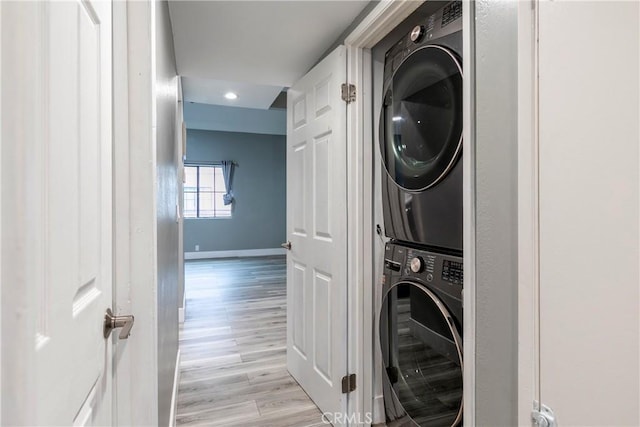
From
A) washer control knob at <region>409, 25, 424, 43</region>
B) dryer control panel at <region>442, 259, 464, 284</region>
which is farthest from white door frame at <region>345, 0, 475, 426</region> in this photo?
dryer control panel at <region>442, 259, 464, 284</region>

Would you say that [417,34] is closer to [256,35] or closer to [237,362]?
[256,35]

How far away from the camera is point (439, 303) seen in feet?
4.11

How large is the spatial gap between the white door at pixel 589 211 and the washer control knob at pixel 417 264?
0.62m

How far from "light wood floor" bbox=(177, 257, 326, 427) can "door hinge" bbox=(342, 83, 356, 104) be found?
1850 millimetres

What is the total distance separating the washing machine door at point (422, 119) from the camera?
46.9 inches

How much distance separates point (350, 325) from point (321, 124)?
119 centimetres

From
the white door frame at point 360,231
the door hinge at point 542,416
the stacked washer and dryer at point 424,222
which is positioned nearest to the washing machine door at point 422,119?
the stacked washer and dryer at point 424,222

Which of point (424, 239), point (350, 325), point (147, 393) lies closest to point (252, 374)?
point (350, 325)

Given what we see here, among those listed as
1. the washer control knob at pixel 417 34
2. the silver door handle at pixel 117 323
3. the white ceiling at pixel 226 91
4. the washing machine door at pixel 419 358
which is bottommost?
the washing machine door at pixel 419 358

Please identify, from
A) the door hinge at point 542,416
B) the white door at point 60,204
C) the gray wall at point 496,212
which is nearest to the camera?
the white door at point 60,204

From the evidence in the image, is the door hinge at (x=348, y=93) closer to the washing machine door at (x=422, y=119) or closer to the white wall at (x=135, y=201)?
the washing machine door at (x=422, y=119)

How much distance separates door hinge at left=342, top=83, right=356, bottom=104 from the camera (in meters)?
1.74

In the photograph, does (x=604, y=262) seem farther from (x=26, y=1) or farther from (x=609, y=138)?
(x=26, y=1)

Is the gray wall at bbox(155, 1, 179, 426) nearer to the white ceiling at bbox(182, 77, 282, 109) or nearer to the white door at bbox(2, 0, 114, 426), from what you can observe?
the white door at bbox(2, 0, 114, 426)
